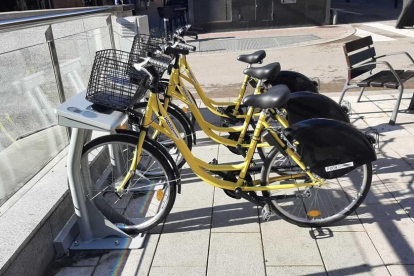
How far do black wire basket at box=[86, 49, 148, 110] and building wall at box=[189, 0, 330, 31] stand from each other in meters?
13.2

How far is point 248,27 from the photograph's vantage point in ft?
51.4

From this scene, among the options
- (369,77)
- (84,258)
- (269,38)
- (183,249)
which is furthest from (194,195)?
(269,38)

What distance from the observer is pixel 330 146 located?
9.14 ft

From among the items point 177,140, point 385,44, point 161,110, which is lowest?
point 385,44

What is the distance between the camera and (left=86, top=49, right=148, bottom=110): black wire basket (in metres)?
2.71

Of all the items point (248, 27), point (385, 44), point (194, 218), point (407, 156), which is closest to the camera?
point (194, 218)

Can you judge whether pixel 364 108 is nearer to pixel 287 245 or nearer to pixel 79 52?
pixel 287 245

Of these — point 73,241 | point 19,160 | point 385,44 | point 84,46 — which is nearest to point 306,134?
point 73,241

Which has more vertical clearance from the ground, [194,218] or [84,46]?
[84,46]

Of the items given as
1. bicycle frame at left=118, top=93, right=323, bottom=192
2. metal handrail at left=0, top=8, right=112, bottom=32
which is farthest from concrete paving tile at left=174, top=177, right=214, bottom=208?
metal handrail at left=0, top=8, right=112, bottom=32

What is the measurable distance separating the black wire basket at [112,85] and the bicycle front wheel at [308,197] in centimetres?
111

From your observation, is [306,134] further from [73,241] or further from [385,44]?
[385,44]

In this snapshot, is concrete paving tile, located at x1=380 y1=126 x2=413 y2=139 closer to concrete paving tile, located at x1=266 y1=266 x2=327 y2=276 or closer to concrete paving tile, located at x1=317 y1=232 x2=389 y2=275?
concrete paving tile, located at x1=317 y1=232 x2=389 y2=275

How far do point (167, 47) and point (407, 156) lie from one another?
2773mm
